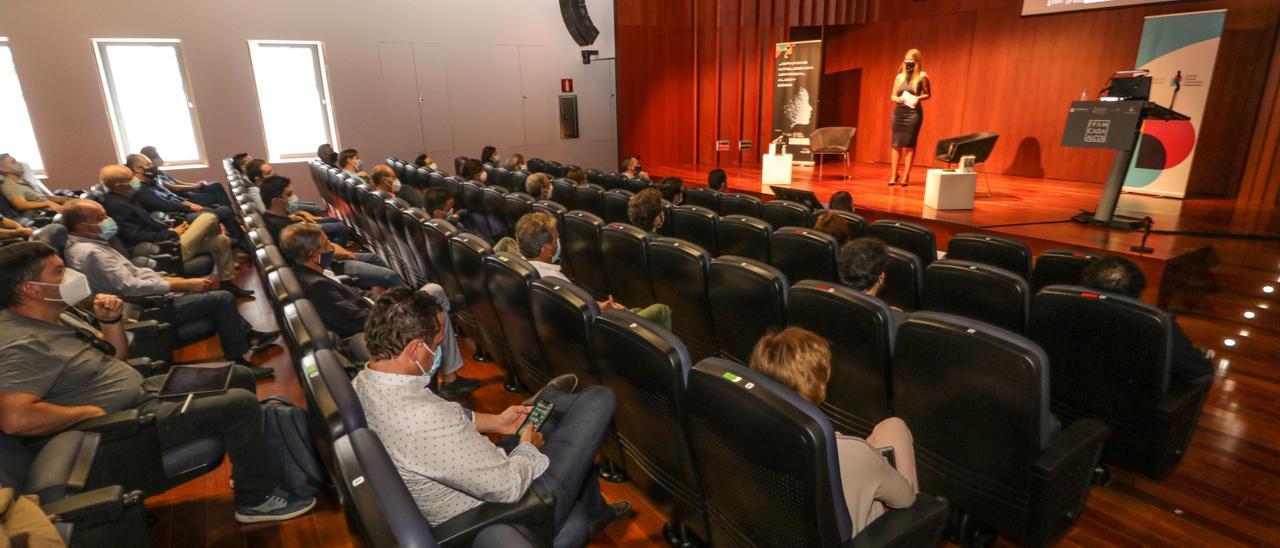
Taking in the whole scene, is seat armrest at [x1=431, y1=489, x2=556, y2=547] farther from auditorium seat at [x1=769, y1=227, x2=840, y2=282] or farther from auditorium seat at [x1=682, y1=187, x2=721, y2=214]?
auditorium seat at [x1=682, y1=187, x2=721, y2=214]

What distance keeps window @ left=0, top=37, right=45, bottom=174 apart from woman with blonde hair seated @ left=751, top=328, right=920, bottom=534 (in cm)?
1089

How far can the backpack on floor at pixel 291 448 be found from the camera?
2320mm

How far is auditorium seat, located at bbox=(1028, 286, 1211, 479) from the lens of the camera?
2078 millimetres

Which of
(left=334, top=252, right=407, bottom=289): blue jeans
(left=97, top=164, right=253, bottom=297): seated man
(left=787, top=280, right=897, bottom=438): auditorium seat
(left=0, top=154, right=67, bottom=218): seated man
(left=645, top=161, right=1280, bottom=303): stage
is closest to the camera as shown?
(left=787, top=280, right=897, bottom=438): auditorium seat

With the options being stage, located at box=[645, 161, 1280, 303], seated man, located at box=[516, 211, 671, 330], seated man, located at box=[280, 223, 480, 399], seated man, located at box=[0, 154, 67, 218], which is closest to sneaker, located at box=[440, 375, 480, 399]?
seated man, located at box=[280, 223, 480, 399]

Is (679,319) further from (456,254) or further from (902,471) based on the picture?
(902,471)

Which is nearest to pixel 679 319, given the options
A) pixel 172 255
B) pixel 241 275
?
pixel 172 255

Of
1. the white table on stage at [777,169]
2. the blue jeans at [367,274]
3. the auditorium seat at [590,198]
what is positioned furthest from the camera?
the white table on stage at [777,169]

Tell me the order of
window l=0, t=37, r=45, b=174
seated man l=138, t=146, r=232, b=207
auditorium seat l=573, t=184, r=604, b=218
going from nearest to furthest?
auditorium seat l=573, t=184, r=604, b=218
seated man l=138, t=146, r=232, b=207
window l=0, t=37, r=45, b=174

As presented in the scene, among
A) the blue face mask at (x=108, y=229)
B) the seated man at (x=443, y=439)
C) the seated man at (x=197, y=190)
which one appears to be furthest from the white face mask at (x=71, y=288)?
the seated man at (x=197, y=190)

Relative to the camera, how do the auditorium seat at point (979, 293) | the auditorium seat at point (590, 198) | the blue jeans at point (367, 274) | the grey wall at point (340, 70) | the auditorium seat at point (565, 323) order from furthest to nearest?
the grey wall at point (340, 70)
the auditorium seat at point (590, 198)
the blue jeans at point (367, 274)
the auditorium seat at point (979, 293)
the auditorium seat at point (565, 323)

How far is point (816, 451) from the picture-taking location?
1.27 meters

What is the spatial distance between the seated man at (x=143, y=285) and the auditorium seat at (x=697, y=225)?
2.78m

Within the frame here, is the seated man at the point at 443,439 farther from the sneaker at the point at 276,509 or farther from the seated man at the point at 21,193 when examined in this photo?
the seated man at the point at 21,193
